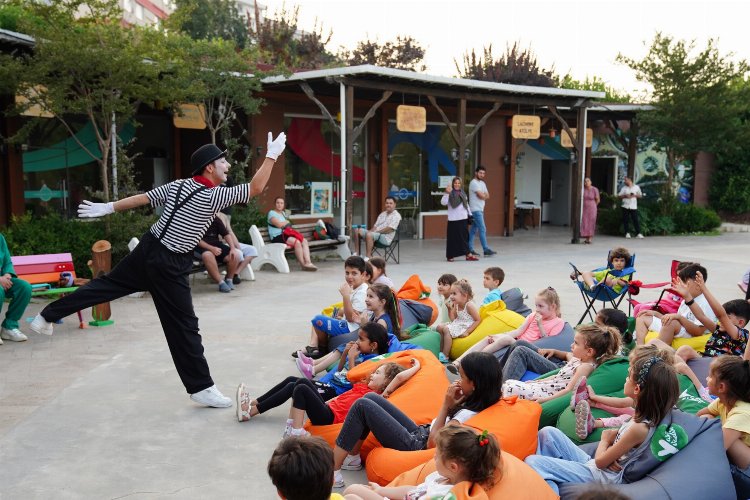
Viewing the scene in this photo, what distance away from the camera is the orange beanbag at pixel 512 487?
296 centimetres

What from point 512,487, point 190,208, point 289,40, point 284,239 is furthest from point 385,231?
point 289,40

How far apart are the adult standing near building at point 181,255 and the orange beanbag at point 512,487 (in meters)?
2.58

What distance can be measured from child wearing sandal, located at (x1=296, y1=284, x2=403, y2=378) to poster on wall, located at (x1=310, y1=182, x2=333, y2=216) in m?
10.3

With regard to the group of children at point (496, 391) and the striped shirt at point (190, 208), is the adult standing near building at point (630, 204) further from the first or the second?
the striped shirt at point (190, 208)

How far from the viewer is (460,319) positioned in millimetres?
6707

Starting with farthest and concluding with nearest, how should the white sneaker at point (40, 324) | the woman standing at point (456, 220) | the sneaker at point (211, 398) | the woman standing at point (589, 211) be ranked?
1. the woman standing at point (589, 211)
2. the woman standing at point (456, 220)
3. the white sneaker at point (40, 324)
4. the sneaker at point (211, 398)

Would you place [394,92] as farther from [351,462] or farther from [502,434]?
[502,434]

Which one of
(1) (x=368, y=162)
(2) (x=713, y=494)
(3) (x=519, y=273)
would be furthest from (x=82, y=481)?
(1) (x=368, y=162)

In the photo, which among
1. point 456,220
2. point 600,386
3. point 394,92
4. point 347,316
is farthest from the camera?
point 394,92

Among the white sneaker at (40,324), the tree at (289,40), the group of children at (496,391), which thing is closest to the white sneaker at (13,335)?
the white sneaker at (40,324)

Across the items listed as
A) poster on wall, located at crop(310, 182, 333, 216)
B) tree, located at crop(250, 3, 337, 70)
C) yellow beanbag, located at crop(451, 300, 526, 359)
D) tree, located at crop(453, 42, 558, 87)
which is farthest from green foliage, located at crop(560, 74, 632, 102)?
yellow beanbag, located at crop(451, 300, 526, 359)

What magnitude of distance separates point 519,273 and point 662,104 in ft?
31.4

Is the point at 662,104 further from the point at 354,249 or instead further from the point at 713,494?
the point at 713,494

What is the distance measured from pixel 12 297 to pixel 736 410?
6401mm
